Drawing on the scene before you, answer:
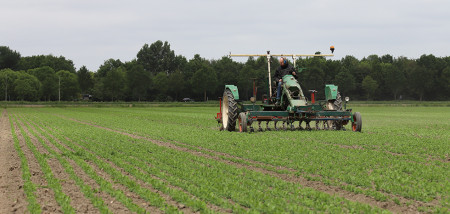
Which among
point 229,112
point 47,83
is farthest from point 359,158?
point 47,83

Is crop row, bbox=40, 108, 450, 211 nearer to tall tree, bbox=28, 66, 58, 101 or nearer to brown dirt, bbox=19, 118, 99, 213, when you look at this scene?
brown dirt, bbox=19, 118, 99, 213

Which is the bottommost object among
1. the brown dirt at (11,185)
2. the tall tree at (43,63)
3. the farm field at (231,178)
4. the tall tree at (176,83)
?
the brown dirt at (11,185)

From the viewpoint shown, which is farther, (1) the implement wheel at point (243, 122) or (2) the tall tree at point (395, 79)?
(2) the tall tree at point (395, 79)

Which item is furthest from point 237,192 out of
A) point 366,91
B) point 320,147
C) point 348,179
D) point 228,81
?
point 366,91

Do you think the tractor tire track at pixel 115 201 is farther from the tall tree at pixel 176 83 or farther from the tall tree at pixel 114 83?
the tall tree at pixel 176 83

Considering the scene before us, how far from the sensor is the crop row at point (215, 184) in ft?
22.3

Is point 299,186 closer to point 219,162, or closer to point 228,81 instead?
point 219,162

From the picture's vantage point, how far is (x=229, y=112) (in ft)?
63.9

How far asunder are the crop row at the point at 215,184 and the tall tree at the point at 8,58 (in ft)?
475

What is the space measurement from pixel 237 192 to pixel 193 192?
2.31 ft

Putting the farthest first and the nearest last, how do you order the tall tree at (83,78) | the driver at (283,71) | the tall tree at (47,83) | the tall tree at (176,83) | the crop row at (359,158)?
1. the tall tree at (176,83)
2. the tall tree at (83,78)
3. the tall tree at (47,83)
4. the driver at (283,71)
5. the crop row at (359,158)

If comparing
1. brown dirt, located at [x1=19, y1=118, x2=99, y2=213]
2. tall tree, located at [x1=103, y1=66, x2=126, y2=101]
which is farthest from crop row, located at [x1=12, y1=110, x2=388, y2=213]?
tall tree, located at [x1=103, y1=66, x2=126, y2=101]

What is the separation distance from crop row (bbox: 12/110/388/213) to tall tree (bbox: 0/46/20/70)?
145 meters

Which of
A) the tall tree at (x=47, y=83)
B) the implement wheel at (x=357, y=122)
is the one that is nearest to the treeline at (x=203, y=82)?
the tall tree at (x=47, y=83)
